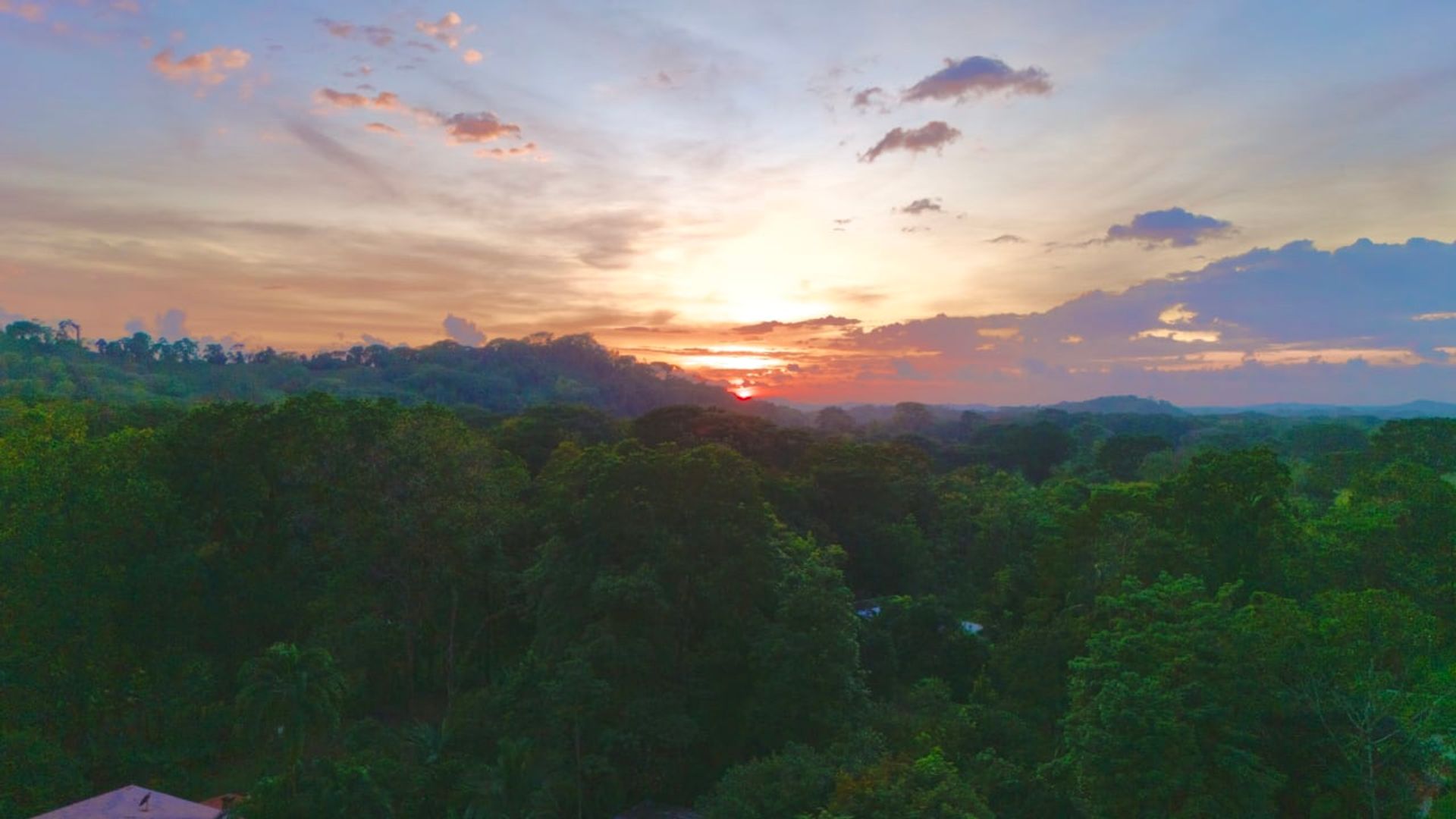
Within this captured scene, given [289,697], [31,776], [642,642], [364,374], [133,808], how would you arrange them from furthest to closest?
[364,374] → [642,642] → [31,776] → [289,697] → [133,808]

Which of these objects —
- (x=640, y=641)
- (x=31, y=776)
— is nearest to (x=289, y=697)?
(x=31, y=776)

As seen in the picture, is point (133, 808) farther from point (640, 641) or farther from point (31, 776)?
point (640, 641)

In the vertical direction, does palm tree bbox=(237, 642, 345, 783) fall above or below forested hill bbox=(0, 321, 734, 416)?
below

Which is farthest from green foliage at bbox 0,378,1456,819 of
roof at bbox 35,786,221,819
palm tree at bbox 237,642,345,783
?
roof at bbox 35,786,221,819

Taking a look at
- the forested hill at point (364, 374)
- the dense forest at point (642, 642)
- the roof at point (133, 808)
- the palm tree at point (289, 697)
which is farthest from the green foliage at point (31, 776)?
the forested hill at point (364, 374)

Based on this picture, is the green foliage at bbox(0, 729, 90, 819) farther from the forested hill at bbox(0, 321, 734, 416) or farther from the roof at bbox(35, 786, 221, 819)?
the forested hill at bbox(0, 321, 734, 416)
